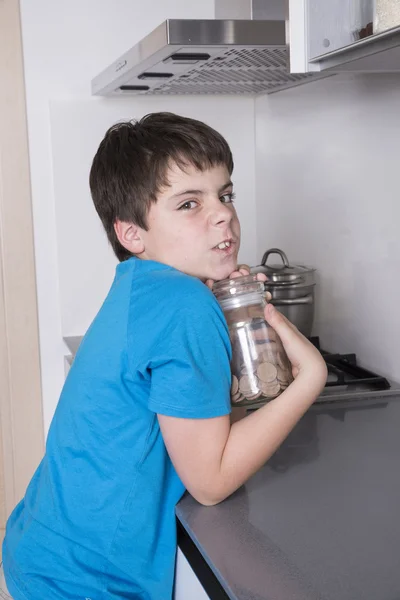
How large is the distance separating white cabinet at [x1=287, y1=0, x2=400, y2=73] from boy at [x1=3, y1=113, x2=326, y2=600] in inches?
7.5

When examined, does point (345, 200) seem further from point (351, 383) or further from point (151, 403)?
point (151, 403)

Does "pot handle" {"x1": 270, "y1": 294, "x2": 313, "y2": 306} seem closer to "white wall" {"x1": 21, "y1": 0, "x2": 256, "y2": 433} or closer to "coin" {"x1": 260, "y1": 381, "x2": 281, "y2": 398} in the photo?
"white wall" {"x1": 21, "y1": 0, "x2": 256, "y2": 433}

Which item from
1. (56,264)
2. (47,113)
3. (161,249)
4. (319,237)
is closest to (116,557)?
(161,249)

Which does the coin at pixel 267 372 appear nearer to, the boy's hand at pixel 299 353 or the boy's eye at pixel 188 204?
the boy's hand at pixel 299 353

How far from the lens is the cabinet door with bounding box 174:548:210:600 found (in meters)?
0.93

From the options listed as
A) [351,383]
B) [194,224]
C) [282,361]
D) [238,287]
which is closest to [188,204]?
[194,224]

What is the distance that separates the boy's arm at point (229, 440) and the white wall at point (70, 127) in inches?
49.5

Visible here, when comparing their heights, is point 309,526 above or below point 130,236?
below

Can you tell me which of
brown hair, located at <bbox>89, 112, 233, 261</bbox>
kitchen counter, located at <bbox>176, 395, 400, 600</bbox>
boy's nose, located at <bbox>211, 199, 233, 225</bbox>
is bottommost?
kitchen counter, located at <bbox>176, 395, 400, 600</bbox>

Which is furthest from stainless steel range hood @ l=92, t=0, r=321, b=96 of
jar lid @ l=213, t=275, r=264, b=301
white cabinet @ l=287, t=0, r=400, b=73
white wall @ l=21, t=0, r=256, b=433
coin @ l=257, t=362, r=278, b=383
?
coin @ l=257, t=362, r=278, b=383

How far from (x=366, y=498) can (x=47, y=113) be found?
1.51m

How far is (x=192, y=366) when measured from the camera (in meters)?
0.89

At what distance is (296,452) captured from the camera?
117cm

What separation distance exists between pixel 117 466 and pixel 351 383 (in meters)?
0.69
